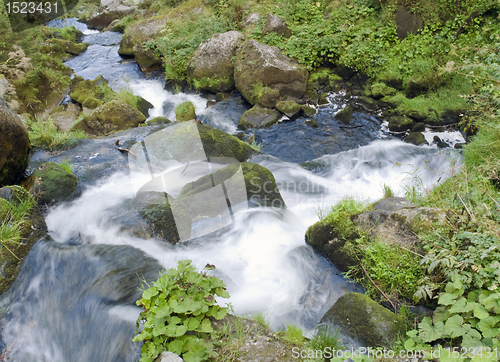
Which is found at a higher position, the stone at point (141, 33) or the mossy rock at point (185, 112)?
the stone at point (141, 33)

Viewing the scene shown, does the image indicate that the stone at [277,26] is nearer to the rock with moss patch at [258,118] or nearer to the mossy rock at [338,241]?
the rock with moss patch at [258,118]

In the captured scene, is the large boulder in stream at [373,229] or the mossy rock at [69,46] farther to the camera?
the mossy rock at [69,46]

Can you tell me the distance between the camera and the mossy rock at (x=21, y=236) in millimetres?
3600

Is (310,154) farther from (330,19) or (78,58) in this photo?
(78,58)

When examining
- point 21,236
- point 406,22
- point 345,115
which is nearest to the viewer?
point 21,236

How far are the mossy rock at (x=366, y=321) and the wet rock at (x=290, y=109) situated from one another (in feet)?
20.3

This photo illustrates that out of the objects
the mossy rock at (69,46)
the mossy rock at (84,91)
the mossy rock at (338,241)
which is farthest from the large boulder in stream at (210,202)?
the mossy rock at (69,46)

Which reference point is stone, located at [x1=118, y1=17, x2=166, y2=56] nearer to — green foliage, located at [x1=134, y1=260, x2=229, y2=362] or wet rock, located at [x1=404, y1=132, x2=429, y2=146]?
wet rock, located at [x1=404, y1=132, x2=429, y2=146]

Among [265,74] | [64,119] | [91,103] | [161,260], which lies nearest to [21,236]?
[161,260]

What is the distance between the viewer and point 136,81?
11.6 metres

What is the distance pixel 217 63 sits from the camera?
9977mm

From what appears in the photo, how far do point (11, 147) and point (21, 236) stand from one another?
74.0 inches

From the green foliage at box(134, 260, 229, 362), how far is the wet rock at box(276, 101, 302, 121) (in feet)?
21.8

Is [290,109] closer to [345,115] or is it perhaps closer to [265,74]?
[265,74]
